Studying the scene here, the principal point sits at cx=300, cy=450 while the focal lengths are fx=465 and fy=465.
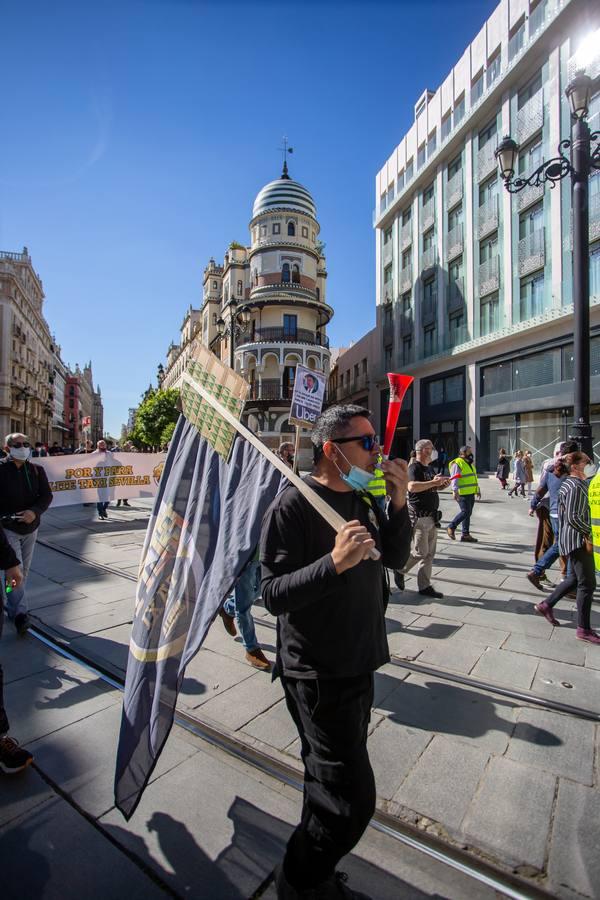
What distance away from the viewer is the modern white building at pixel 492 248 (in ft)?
68.6

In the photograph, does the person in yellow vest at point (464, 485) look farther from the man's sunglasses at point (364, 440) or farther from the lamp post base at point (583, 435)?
the man's sunglasses at point (364, 440)

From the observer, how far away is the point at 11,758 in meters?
2.68

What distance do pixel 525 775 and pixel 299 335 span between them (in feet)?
120

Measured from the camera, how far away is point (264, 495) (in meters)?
2.32

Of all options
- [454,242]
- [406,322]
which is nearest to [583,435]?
[454,242]

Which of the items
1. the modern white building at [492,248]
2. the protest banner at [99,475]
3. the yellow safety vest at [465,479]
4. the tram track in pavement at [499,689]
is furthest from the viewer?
the modern white building at [492,248]

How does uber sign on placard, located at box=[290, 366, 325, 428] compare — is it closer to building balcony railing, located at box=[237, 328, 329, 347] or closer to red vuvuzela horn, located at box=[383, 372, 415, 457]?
red vuvuzela horn, located at box=[383, 372, 415, 457]

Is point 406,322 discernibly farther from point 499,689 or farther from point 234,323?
point 499,689

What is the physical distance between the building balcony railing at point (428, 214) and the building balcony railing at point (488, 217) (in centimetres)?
493

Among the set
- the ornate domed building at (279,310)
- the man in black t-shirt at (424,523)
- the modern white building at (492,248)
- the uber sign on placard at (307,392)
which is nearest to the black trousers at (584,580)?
the man in black t-shirt at (424,523)

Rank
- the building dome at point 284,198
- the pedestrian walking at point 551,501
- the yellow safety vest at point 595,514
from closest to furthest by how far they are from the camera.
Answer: the yellow safety vest at point 595,514 < the pedestrian walking at point 551,501 < the building dome at point 284,198

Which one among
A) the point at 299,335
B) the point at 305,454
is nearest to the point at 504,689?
the point at 305,454

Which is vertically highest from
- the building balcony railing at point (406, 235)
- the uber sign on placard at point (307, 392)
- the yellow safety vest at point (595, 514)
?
the building balcony railing at point (406, 235)

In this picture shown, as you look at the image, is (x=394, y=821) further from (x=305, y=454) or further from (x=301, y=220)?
(x=301, y=220)
